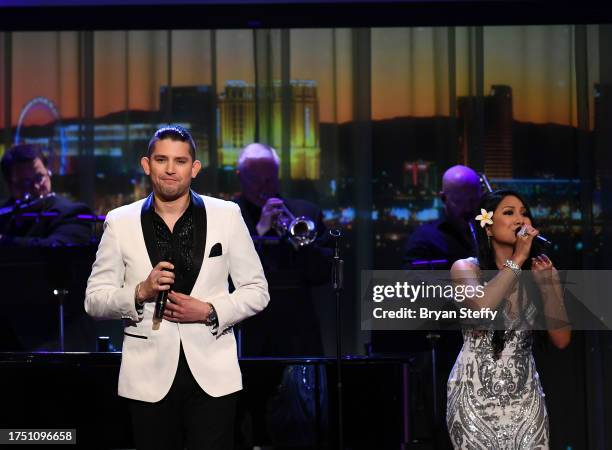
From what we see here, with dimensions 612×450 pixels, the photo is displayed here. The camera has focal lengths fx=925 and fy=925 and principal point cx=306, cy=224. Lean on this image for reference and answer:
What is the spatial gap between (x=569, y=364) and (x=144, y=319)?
402 cm

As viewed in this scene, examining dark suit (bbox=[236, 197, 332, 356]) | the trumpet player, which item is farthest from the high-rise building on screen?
dark suit (bbox=[236, 197, 332, 356])

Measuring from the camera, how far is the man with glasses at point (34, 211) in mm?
4934

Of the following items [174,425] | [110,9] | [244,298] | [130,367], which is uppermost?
[110,9]

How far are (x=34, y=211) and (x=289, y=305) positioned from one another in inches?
59.4

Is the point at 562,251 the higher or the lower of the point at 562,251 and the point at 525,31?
the lower

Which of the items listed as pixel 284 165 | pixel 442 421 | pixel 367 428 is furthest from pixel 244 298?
pixel 284 165

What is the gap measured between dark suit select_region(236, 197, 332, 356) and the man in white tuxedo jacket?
5.43ft

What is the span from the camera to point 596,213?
6.29 meters

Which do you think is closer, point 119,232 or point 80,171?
point 119,232

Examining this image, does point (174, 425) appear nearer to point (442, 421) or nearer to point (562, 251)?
point (442, 421)

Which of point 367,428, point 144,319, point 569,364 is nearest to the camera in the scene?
point 144,319

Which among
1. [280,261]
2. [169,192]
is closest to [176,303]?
[169,192]

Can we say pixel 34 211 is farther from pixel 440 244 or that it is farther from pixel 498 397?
pixel 498 397

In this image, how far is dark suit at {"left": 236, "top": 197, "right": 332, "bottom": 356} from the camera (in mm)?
4875
